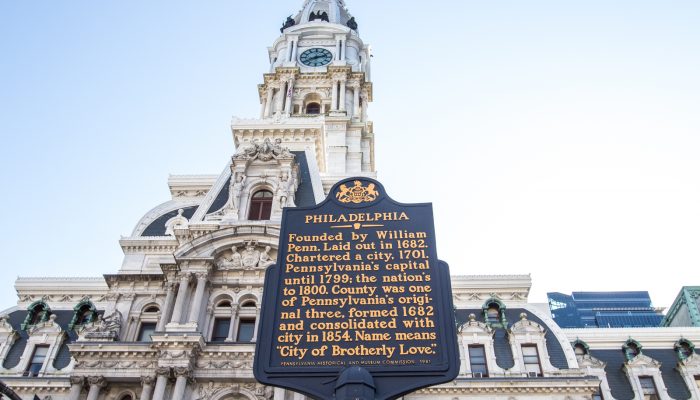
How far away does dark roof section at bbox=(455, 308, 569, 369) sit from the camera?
102 ft

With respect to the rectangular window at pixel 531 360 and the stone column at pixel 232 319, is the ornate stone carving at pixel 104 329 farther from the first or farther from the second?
the rectangular window at pixel 531 360

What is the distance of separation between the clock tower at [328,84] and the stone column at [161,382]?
3368 cm

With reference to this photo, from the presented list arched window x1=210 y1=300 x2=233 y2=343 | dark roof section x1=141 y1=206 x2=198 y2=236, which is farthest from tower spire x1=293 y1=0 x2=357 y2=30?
arched window x1=210 y1=300 x2=233 y2=343

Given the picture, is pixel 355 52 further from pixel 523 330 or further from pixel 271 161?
pixel 523 330

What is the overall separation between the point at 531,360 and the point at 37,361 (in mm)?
24092

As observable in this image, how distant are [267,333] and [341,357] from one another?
183 cm

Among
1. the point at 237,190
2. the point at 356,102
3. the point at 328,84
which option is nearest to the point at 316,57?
the point at 328,84

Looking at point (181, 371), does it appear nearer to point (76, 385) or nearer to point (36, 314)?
point (76, 385)

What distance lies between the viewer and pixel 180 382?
2612 cm

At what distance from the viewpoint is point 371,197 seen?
17406 millimetres

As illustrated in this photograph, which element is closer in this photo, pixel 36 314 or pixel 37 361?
pixel 37 361

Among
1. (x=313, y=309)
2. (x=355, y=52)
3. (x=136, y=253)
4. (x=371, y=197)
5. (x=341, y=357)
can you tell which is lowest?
(x=341, y=357)

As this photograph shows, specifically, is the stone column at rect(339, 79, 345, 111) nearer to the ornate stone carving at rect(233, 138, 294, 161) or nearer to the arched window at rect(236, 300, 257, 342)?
the ornate stone carving at rect(233, 138, 294, 161)

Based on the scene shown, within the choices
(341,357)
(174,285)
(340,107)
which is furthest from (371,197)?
(340,107)
